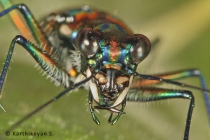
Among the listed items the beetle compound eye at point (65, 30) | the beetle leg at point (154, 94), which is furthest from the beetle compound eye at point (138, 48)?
the beetle compound eye at point (65, 30)

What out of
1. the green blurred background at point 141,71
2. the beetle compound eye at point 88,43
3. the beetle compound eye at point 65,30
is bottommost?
the green blurred background at point 141,71

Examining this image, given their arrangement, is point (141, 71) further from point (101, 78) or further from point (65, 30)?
point (101, 78)

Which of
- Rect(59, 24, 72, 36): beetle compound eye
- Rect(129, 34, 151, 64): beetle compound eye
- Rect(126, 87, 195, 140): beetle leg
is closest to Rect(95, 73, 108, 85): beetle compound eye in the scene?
Rect(129, 34, 151, 64): beetle compound eye

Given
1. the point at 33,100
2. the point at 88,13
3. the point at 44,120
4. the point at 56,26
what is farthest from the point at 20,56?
the point at 44,120

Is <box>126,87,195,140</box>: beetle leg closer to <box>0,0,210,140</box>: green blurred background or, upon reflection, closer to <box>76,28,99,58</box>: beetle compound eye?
<box>0,0,210,140</box>: green blurred background

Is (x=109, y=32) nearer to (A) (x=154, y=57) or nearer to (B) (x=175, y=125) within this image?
(B) (x=175, y=125)

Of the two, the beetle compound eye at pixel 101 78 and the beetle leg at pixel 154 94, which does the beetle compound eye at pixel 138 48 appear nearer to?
the beetle compound eye at pixel 101 78
